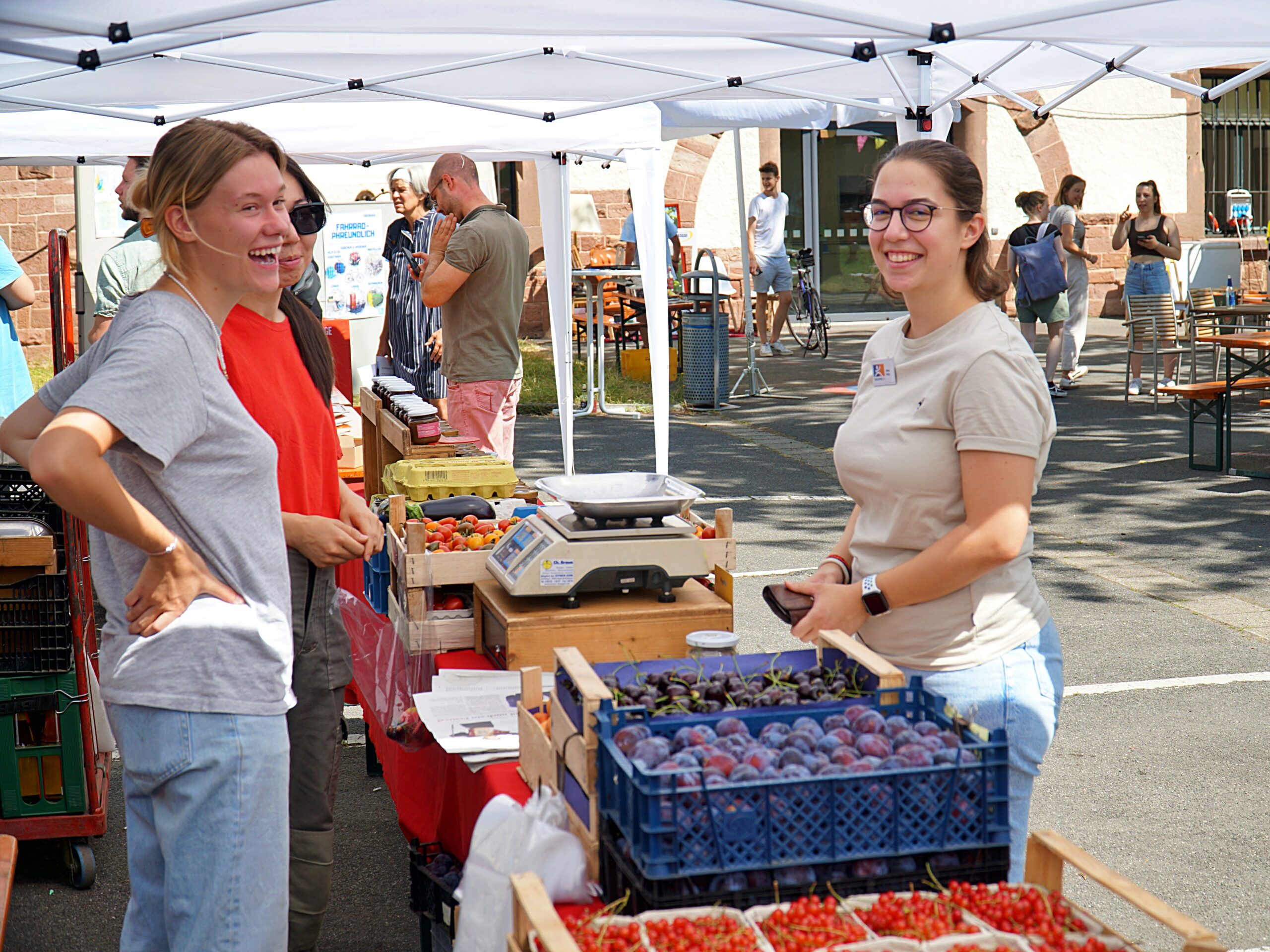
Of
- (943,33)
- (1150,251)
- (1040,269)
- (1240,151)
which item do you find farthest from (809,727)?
(1240,151)

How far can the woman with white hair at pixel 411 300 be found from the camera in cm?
738

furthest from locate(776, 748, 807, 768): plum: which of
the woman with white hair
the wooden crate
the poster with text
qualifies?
the poster with text

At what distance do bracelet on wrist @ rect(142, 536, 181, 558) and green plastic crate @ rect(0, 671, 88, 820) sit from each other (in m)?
2.05

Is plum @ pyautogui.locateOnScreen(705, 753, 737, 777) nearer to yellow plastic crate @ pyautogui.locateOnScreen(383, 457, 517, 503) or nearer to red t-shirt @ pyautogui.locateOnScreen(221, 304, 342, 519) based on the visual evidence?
red t-shirt @ pyautogui.locateOnScreen(221, 304, 342, 519)

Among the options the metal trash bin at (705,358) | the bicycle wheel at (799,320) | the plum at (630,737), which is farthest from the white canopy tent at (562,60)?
the bicycle wheel at (799,320)

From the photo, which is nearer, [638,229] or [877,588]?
[877,588]

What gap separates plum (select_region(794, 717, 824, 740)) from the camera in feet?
6.25

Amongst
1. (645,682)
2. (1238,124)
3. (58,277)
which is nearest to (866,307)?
(1238,124)

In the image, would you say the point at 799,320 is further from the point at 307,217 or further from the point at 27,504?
the point at 307,217

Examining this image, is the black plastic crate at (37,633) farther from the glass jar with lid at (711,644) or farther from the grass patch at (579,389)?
the grass patch at (579,389)

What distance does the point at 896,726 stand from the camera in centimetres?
192

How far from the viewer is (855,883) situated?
69.7 inches

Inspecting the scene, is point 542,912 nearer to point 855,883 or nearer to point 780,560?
point 855,883

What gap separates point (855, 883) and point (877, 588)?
637 mm
